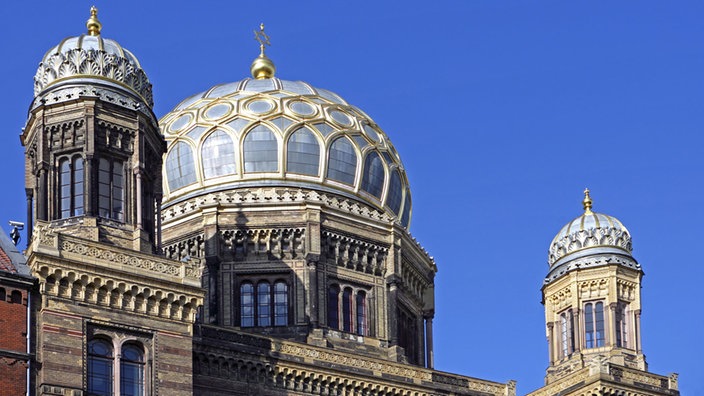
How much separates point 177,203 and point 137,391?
18.9 meters

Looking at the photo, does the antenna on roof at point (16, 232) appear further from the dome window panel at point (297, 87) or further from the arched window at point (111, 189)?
the dome window panel at point (297, 87)

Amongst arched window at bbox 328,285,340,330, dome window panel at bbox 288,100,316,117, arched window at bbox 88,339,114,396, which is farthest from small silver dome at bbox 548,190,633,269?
arched window at bbox 88,339,114,396

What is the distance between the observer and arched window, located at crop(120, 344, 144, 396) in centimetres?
5194

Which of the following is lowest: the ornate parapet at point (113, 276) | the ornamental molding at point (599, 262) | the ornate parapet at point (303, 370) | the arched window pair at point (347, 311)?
the ornate parapet at point (303, 370)

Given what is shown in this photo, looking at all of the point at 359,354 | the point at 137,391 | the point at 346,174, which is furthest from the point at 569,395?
the point at 137,391

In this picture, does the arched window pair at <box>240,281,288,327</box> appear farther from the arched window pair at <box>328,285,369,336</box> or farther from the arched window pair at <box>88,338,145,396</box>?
the arched window pair at <box>88,338,145,396</box>

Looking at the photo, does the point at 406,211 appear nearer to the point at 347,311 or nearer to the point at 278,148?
the point at 278,148

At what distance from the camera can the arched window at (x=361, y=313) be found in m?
68.2

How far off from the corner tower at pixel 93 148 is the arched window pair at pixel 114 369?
13.0ft

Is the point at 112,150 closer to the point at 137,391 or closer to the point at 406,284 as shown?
the point at 137,391

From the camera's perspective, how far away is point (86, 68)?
5722 centimetres

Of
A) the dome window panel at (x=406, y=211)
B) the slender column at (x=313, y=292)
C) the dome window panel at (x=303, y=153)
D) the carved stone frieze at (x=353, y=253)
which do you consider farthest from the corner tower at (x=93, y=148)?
the dome window panel at (x=406, y=211)

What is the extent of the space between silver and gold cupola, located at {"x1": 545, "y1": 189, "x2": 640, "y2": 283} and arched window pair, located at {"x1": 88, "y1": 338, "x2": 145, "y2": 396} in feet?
71.6

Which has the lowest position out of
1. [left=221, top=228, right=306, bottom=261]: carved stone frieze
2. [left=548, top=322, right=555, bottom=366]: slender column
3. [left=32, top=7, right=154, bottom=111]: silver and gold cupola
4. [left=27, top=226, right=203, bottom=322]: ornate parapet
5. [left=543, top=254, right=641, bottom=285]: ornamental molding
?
[left=27, top=226, right=203, bottom=322]: ornate parapet
